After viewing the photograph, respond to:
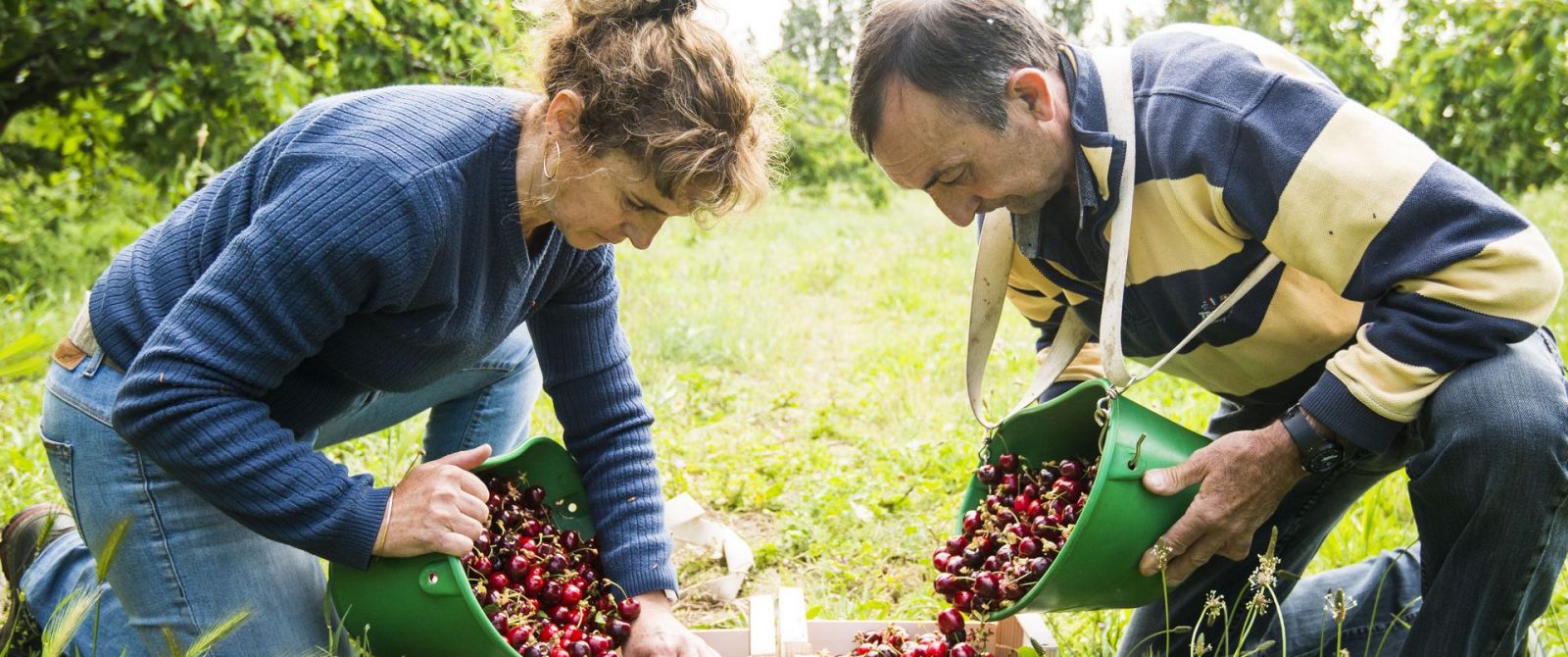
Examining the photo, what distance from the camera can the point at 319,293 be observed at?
5.77 ft

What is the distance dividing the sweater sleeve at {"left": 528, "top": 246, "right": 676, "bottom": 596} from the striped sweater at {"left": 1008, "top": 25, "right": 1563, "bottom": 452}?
31.5 inches

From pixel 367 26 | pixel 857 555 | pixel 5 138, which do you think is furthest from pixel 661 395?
pixel 5 138

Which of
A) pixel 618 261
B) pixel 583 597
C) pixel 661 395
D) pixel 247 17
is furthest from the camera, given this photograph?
pixel 618 261

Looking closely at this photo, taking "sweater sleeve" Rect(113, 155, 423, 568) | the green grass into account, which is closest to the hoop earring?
"sweater sleeve" Rect(113, 155, 423, 568)

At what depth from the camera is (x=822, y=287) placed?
682 cm

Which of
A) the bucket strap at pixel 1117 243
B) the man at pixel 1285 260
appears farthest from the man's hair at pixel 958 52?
the bucket strap at pixel 1117 243

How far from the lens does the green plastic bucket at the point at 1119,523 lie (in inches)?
73.0

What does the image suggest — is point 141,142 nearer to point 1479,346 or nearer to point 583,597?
point 583,597

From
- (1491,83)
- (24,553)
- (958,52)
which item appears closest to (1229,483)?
(958,52)

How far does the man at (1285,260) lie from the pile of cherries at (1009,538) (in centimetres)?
19

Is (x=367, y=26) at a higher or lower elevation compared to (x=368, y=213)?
lower

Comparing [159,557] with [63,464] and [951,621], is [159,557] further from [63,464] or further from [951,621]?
[951,621]

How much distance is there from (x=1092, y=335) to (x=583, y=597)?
1086 millimetres

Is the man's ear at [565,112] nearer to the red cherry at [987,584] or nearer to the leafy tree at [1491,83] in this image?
the red cherry at [987,584]
